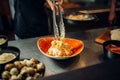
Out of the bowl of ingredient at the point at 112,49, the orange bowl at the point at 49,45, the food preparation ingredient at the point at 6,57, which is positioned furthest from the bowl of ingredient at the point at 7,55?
the bowl of ingredient at the point at 112,49

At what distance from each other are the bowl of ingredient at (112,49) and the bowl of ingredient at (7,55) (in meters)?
0.58

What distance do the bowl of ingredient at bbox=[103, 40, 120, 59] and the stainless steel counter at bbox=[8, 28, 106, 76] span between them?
0.21 ft

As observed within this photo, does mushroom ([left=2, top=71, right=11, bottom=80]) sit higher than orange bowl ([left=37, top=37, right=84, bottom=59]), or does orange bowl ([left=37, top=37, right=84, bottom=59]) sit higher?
orange bowl ([left=37, top=37, right=84, bottom=59])

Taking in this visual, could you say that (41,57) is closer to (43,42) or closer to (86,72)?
(43,42)

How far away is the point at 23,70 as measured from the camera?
1082mm

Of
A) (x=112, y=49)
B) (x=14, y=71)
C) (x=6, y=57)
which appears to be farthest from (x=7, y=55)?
(x=112, y=49)

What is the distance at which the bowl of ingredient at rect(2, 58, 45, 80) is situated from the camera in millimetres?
1059

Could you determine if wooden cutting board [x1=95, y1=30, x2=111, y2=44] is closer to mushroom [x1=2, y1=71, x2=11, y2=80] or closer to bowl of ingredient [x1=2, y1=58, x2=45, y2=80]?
bowl of ingredient [x1=2, y1=58, x2=45, y2=80]

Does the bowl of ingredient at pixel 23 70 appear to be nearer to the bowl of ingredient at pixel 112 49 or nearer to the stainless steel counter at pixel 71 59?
the stainless steel counter at pixel 71 59

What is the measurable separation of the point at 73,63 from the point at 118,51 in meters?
0.32

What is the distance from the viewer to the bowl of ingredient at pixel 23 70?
1059 millimetres

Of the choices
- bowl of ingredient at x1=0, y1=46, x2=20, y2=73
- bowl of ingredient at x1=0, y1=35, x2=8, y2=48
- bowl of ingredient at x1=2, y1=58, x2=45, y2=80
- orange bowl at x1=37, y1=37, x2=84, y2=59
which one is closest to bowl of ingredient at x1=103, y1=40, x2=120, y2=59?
orange bowl at x1=37, y1=37, x2=84, y2=59

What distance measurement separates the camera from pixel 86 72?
1019mm

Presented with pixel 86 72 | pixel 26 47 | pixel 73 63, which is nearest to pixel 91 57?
pixel 73 63
